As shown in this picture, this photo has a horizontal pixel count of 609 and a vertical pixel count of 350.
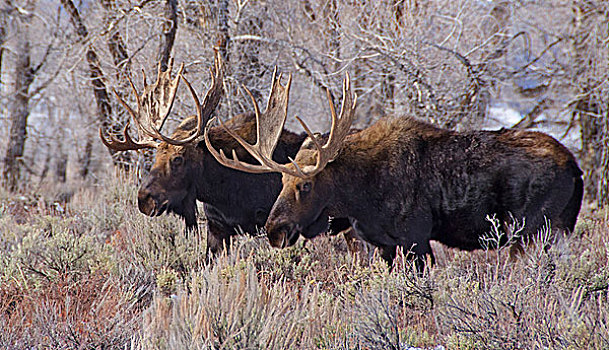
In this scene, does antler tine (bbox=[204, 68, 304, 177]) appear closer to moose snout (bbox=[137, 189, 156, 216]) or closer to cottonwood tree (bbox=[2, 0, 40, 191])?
moose snout (bbox=[137, 189, 156, 216])

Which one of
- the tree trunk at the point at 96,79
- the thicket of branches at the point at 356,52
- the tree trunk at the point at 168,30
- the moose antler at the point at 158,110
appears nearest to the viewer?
the moose antler at the point at 158,110

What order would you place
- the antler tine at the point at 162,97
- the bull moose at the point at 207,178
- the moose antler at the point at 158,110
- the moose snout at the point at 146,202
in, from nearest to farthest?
the moose snout at the point at 146,202, the bull moose at the point at 207,178, the moose antler at the point at 158,110, the antler tine at the point at 162,97

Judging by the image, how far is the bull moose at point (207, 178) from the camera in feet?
18.8

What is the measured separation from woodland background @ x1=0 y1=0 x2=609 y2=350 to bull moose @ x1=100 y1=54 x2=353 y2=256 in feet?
1.15

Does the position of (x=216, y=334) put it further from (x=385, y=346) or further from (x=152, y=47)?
(x=152, y=47)

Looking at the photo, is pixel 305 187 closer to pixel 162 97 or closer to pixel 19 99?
pixel 162 97

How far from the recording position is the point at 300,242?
21.4 ft

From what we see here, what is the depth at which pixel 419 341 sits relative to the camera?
156 inches

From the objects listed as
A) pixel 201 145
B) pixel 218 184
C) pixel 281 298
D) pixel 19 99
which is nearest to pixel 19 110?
pixel 19 99

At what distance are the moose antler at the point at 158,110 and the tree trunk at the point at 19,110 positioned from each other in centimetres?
942

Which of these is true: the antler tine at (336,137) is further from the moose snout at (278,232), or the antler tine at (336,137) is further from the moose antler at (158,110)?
the moose antler at (158,110)

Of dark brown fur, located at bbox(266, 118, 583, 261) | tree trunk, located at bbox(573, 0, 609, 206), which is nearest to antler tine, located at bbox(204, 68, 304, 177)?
dark brown fur, located at bbox(266, 118, 583, 261)

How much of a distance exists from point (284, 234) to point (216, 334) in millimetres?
1584

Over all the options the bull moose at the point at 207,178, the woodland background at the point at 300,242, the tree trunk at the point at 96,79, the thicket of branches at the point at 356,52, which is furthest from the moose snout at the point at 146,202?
the tree trunk at the point at 96,79
